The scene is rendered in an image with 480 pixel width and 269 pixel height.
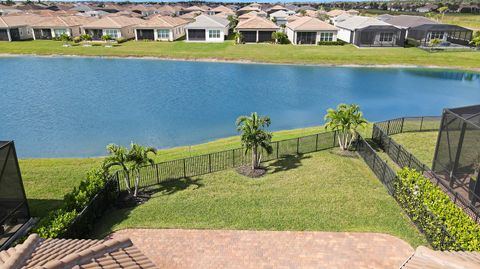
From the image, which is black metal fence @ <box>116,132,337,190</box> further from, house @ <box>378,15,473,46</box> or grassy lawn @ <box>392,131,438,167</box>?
house @ <box>378,15,473,46</box>

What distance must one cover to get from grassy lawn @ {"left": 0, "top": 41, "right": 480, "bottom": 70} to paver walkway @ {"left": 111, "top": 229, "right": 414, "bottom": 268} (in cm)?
4689

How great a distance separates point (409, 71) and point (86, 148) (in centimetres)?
4666

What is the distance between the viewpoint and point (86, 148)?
27.6m

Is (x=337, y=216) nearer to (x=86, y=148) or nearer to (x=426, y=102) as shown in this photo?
(x=86, y=148)

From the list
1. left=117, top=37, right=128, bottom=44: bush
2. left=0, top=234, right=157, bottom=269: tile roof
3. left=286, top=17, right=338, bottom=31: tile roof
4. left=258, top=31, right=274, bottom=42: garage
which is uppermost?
left=286, top=17, right=338, bottom=31: tile roof

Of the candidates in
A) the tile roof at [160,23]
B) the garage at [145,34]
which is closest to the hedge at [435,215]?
the tile roof at [160,23]

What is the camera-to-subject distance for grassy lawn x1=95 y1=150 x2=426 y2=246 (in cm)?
1548

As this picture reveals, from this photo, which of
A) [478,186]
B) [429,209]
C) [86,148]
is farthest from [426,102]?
[86,148]

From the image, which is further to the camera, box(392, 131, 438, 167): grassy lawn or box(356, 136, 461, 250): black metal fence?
box(392, 131, 438, 167): grassy lawn

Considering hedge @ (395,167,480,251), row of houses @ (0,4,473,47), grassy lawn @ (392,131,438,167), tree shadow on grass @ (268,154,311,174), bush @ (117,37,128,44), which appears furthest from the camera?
bush @ (117,37,128,44)

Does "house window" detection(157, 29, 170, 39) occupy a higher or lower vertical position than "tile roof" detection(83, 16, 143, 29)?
lower

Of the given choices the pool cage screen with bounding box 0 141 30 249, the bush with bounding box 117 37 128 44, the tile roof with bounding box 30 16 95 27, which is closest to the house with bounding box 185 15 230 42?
the bush with bounding box 117 37 128 44

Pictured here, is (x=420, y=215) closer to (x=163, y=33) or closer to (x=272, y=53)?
(x=272, y=53)

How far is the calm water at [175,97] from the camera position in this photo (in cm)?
3055
